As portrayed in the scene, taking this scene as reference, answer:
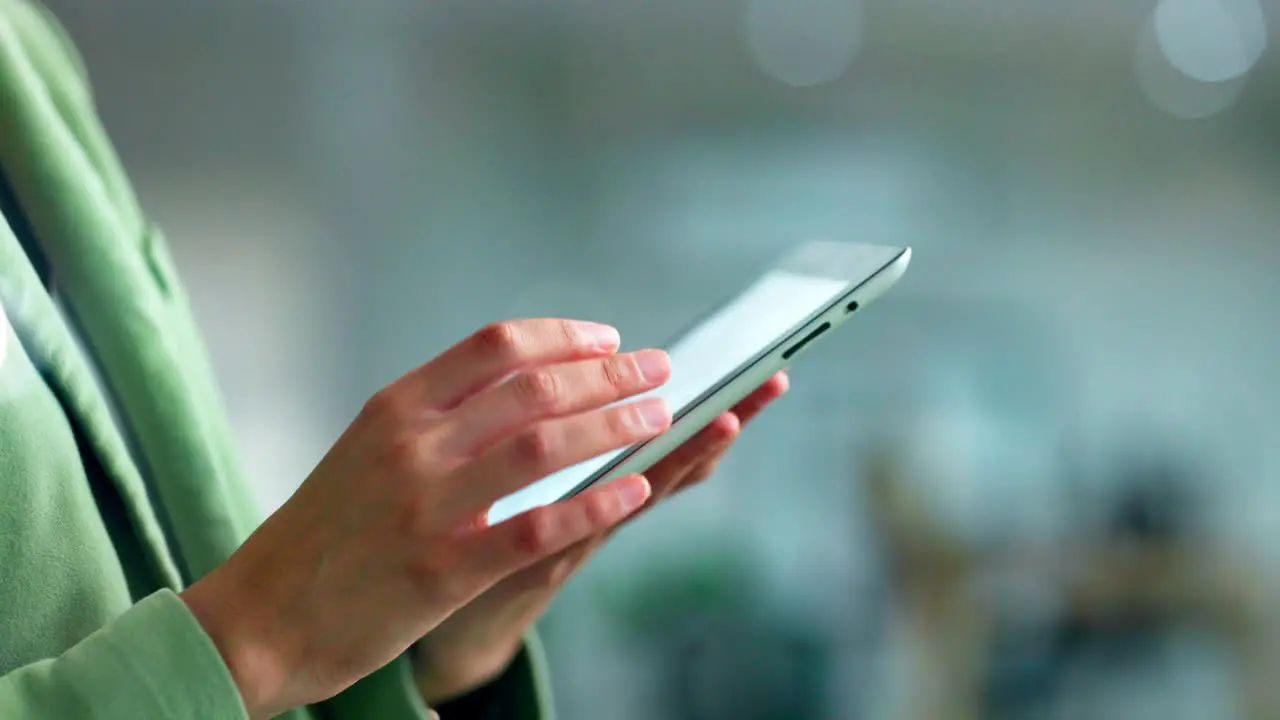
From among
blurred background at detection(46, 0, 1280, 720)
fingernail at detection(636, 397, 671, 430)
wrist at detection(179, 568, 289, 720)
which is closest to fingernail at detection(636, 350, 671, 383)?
fingernail at detection(636, 397, 671, 430)

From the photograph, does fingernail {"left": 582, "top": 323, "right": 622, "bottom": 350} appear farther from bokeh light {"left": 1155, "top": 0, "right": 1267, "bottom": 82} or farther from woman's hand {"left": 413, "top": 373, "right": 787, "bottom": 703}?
bokeh light {"left": 1155, "top": 0, "right": 1267, "bottom": 82}

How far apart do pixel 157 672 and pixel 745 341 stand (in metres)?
0.20

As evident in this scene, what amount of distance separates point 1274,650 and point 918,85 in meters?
0.74

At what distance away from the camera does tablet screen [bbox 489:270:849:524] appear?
12.5 inches

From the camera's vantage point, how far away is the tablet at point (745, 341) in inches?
12.4

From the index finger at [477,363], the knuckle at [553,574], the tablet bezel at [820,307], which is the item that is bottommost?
the knuckle at [553,574]

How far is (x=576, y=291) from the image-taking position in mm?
1107

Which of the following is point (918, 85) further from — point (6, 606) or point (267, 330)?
point (6, 606)

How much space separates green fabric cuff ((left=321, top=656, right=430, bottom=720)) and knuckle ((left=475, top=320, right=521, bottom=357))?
0.43 ft

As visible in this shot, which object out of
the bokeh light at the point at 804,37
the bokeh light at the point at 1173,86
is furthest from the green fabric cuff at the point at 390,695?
the bokeh light at the point at 1173,86

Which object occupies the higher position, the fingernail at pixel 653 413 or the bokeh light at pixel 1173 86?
the bokeh light at pixel 1173 86

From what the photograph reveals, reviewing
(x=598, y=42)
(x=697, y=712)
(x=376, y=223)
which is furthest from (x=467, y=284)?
(x=697, y=712)

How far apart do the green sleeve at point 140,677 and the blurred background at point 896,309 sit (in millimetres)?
843

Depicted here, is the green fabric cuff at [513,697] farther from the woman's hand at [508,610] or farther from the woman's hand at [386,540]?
the woman's hand at [386,540]
